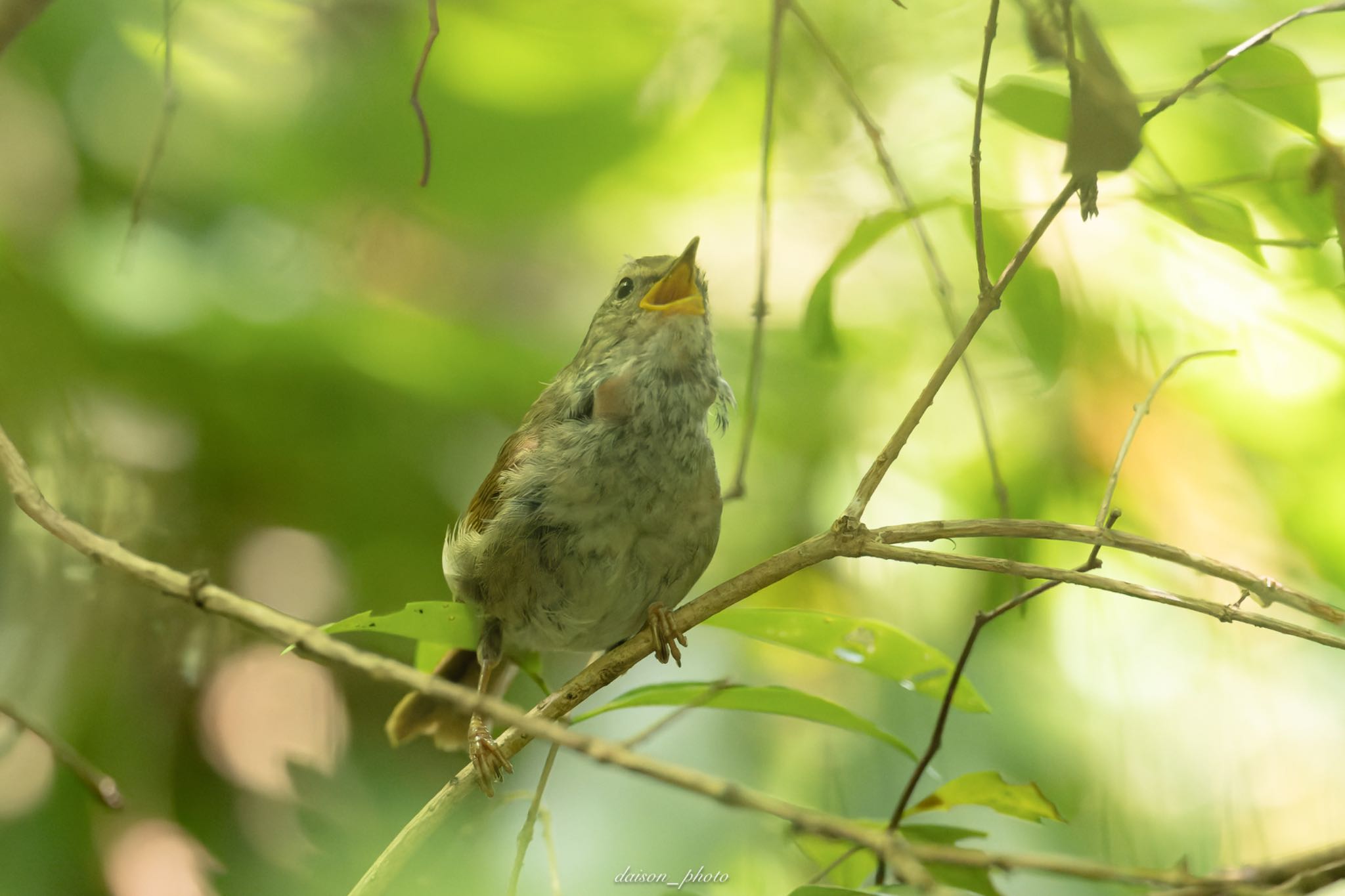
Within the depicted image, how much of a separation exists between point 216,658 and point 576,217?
148 centimetres

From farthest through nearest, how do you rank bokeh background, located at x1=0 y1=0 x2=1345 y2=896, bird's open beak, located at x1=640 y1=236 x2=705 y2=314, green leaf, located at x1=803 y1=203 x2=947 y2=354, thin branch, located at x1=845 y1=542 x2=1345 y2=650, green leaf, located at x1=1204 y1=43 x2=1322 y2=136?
1. bokeh background, located at x1=0 y1=0 x2=1345 y2=896
2. bird's open beak, located at x1=640 y1=236 x2=705 y2=314
3. green leaf, located at x1=803 y1=203 x2=947 y2=354
4. green leaf, located at x1=1204 y1=43 x2=1322 y2=136
5. thin branch, located at x1=845 y1=542 x2=1345 y2=650

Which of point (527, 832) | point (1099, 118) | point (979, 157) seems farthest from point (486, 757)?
point (1099, 118)

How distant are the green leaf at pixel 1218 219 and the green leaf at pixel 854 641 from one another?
71cm

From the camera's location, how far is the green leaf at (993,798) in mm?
1325

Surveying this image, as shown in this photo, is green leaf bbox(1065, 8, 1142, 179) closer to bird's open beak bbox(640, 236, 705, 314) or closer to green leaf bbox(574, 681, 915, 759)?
bird's open beak bbox(640, 236, 705, 314)

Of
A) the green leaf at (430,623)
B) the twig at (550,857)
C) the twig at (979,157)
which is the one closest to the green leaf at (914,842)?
the twig at (550,857)

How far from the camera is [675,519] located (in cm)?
169

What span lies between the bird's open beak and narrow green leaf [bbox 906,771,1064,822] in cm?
88

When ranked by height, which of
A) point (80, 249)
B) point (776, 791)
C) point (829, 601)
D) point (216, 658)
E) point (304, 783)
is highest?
point (80, 249)

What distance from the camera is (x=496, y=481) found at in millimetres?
1806

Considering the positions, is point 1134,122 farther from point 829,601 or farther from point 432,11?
point 829,601

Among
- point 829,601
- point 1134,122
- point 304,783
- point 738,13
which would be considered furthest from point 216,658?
point 1134,122

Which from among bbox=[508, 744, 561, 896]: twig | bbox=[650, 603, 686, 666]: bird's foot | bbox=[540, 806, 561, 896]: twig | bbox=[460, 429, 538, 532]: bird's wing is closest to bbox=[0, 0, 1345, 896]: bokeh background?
bbox=[540, 806, 561, 896]: twig

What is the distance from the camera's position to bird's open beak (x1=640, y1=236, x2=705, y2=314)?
171cm
